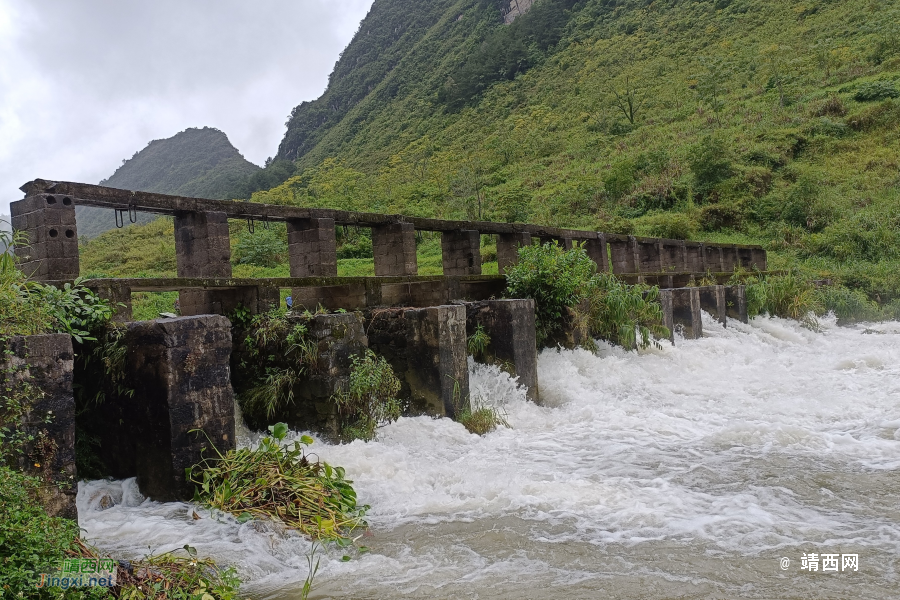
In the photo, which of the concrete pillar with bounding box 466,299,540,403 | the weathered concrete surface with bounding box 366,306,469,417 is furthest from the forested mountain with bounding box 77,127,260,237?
the weathered concrete surface with bounding box 366,306,469,417

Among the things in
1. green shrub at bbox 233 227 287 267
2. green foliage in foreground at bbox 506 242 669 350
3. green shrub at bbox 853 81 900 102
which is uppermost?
green shrub at bbox 853 81 900 102

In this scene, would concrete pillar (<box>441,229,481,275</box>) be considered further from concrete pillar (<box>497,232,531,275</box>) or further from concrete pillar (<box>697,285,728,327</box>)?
concrete pillar (<box>697,285,728,327</box>)

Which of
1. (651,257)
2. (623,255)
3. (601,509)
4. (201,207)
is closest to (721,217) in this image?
(651,257)

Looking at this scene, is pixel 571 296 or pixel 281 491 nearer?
pixel 281 491

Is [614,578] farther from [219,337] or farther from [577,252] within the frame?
[577,252]

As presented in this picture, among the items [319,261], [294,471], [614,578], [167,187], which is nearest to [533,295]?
[319,261]

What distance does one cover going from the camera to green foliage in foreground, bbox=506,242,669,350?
1007 centimetres

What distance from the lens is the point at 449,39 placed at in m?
79.9

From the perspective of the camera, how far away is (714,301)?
1533 cm

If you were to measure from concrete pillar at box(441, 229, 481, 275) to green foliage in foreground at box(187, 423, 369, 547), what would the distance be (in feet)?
21.7

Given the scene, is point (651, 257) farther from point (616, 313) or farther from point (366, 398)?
point (366, 398)

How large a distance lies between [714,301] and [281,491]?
515 inches

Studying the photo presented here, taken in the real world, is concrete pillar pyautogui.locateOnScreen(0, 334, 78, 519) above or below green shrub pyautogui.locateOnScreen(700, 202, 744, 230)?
below

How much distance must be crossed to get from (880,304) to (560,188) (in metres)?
16.6
